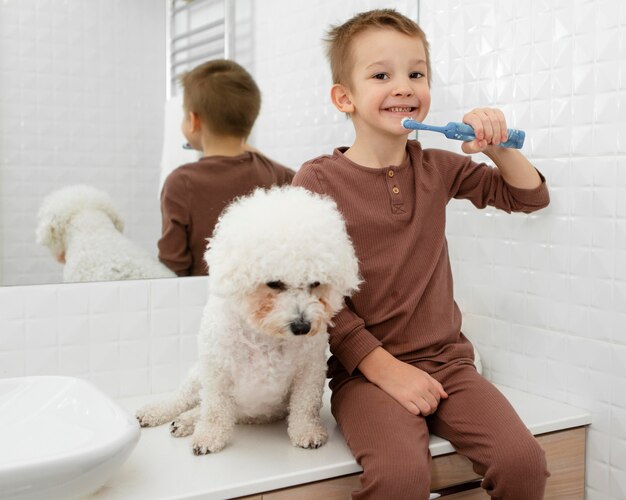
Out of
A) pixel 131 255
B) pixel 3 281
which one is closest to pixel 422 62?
pixel 131 255

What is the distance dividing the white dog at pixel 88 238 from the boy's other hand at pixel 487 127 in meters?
0.77

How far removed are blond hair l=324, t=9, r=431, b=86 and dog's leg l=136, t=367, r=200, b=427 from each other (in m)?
0.70

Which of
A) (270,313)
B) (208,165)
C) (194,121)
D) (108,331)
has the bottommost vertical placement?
(108,331)

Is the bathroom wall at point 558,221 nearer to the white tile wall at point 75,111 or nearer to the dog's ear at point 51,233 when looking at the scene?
the white tile wall at point 75,111

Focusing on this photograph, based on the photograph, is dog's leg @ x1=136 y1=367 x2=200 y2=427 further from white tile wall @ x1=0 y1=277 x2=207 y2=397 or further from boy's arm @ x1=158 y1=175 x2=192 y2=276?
boy's arm @ x1=158 y1=175 x2=192 y2=276

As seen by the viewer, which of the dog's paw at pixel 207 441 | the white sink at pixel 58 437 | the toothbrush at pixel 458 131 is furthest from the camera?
the toothbrush at pixel 458 131

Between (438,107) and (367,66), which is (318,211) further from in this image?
(438,107)

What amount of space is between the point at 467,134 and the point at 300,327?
55 centimetres

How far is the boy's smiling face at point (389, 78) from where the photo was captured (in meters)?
1.39

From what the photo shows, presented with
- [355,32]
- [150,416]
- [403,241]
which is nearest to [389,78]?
[355,32]

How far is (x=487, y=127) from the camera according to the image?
135 cm

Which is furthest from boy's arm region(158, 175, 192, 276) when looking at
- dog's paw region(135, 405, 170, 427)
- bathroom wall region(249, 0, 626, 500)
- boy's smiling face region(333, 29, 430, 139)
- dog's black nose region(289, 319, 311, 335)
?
dog's black nose region(289, 319, 311, 335)

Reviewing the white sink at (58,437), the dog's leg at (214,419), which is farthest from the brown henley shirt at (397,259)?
the white sink at (58,437)

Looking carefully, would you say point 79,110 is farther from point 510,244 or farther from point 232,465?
point 510,244
